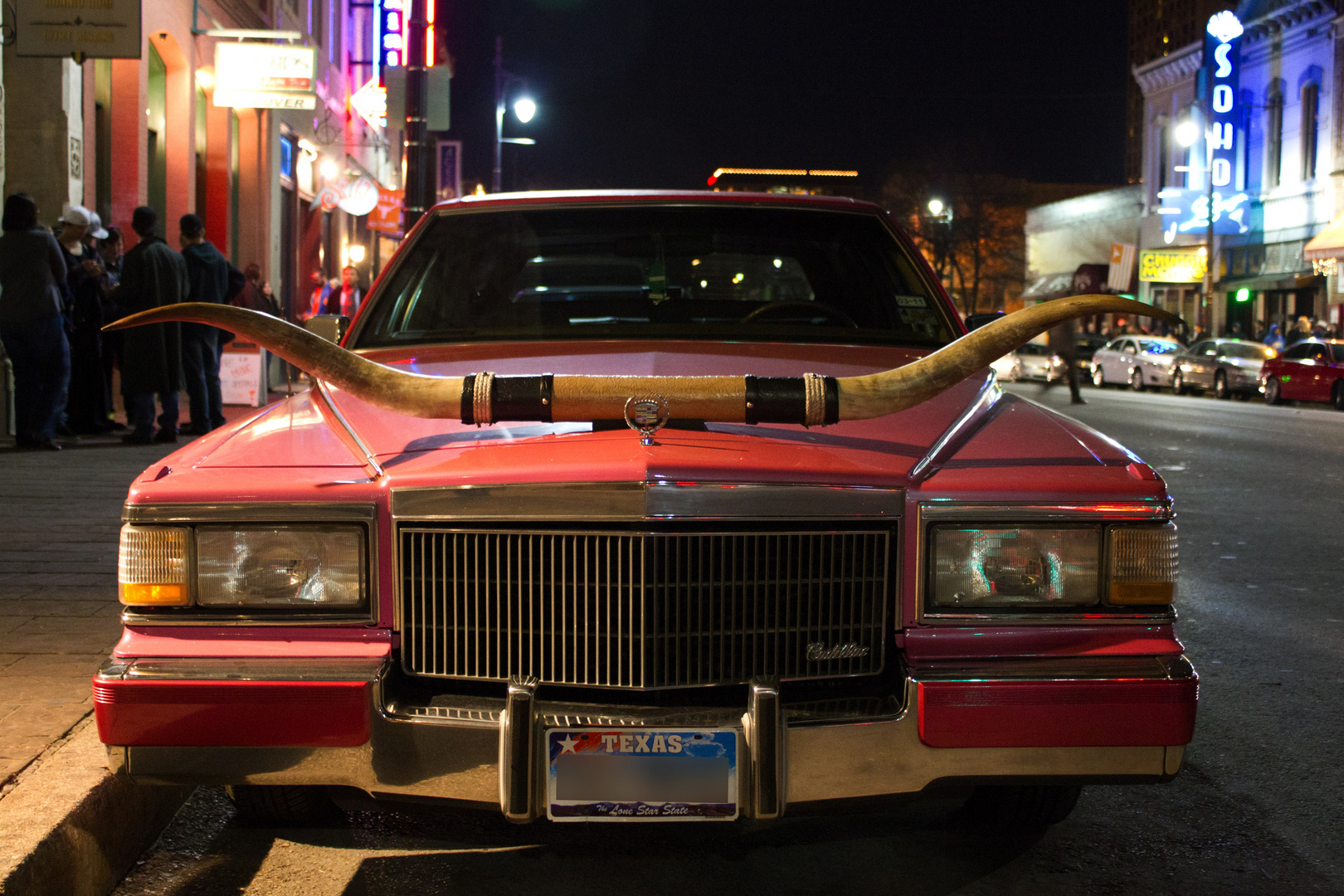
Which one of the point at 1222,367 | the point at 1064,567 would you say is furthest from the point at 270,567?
the point at 1222,367

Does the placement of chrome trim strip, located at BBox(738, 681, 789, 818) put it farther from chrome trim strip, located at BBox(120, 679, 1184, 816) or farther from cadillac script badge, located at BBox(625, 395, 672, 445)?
cadillac script badge, located at BBox(625, 395, 672, 445)

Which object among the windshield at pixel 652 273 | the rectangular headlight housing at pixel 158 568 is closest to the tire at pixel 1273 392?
the windshield at pixel 652 273

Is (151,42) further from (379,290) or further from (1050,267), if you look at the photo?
(1050,267)

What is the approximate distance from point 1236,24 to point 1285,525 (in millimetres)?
39715

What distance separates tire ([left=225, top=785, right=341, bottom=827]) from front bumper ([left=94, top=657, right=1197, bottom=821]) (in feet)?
1.79

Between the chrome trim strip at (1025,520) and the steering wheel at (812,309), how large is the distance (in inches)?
60.1

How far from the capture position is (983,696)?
2.56 metres

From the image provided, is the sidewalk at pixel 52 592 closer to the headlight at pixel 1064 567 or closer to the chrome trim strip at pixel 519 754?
the chrome trim strip at pixel 519 754

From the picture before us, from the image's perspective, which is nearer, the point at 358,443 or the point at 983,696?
the point at 983,696

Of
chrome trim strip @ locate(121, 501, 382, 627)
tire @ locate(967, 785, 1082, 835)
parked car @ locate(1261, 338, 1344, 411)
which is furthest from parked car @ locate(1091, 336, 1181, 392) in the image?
chrome trim strip @ locate(121, 501, 382, 627)

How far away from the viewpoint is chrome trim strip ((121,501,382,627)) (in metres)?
2.62

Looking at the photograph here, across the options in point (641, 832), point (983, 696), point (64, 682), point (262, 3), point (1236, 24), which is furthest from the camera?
point (1236, 24)

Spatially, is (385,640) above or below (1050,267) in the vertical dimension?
below

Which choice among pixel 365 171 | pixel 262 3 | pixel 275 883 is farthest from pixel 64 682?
pixel 365 171
